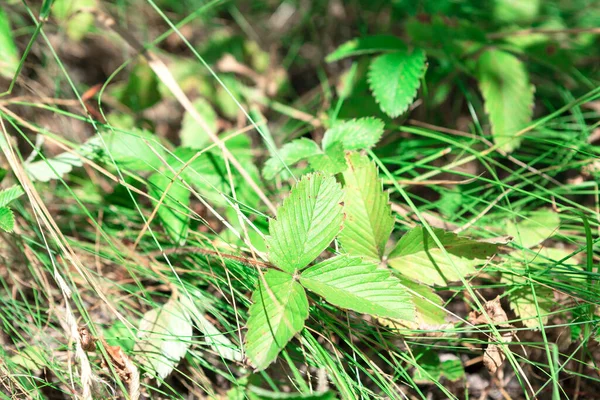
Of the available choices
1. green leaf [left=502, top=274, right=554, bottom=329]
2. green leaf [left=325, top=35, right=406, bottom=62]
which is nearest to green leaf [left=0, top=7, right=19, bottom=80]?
green leaf [left=325, top=35, right=406, bottom=62]

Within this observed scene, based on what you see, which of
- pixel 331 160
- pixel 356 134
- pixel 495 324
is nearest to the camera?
pixel 495 324

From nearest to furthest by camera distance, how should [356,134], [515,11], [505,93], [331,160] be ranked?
[331,160] < [356,134] < [505,93] < [515,11]

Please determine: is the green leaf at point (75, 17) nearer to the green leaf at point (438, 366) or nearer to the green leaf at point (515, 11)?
the green leaf at point (515, 11)

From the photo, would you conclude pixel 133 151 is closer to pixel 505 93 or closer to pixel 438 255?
pixel 438 255

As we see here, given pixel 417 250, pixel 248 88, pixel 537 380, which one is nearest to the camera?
pixel 417 250

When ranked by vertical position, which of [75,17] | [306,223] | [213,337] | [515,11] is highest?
[75,17]

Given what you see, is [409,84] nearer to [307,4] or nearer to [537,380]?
[537,380]

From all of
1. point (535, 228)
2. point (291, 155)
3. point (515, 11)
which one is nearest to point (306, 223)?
point (291, 155)

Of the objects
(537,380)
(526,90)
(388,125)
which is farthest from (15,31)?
(537,380)
